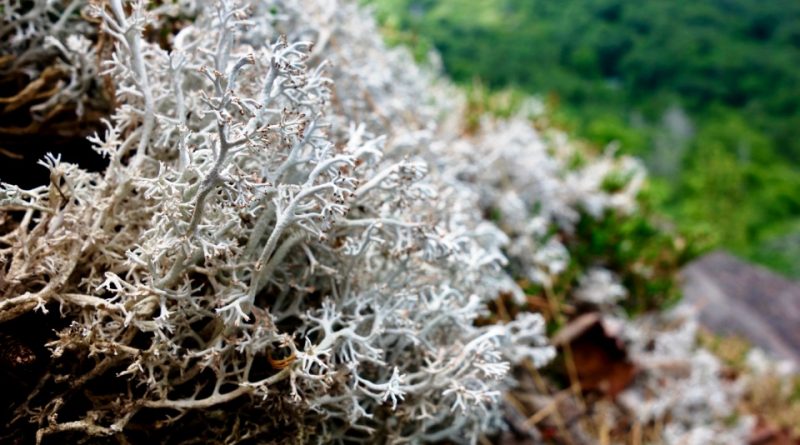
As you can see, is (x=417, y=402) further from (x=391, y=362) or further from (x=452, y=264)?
(x=452, y=264)

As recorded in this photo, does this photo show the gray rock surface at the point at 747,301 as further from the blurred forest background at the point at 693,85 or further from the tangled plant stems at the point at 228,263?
the blurred forest background at the point at 693,85

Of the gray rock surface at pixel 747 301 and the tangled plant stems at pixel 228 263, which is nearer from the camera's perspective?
the tangled plant stems at pixel 228 263

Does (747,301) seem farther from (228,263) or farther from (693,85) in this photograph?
(693,85)

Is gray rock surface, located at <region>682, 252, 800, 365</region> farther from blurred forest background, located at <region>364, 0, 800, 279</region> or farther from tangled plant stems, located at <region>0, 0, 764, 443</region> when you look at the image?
blurred forest background, located at <region>364, 0, 800, 279</region>

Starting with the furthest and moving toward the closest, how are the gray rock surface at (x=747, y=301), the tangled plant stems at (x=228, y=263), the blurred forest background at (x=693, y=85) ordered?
the blurred forest background at (x=693, y=85)
the gray rock surface at (x=747, y=301)
the tangled plant stems at (x=228, y=263)

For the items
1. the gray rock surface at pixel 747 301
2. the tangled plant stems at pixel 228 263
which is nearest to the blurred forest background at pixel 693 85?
the gray rock surface at pixel 747 301

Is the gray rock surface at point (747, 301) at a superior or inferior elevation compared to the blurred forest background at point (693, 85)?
superior

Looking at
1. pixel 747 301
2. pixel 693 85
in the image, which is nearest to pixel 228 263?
pixel 747 301
